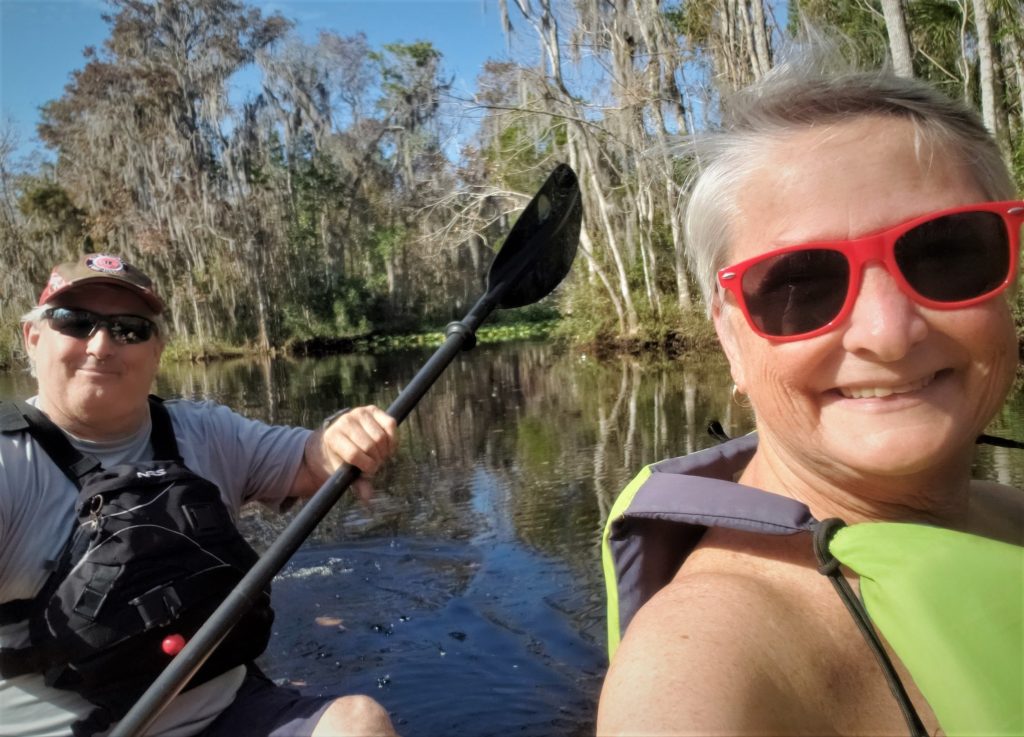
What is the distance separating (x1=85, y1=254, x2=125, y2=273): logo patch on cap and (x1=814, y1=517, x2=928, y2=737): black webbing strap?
6.50 feet

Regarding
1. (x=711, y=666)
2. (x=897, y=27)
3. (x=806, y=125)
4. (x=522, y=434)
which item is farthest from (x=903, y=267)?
(x=897, y=27)

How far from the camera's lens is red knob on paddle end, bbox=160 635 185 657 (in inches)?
73.1

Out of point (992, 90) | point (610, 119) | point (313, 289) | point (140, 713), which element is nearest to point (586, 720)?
point (140, 713)

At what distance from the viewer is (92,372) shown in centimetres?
216

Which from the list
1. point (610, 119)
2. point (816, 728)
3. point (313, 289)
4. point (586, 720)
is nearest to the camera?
point (816, 728)

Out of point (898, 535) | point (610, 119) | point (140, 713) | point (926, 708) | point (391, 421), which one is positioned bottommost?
point (140, 713)

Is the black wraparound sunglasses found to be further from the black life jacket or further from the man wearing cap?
the black life jacket

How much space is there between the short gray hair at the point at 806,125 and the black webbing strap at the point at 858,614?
1.39 feet

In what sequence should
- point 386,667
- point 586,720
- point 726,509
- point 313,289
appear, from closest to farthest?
point 726,509 < point 586,720 < point 386,667 < point 313,289

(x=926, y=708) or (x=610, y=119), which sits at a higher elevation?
(x=610, y=119)

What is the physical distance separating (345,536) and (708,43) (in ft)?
41.5

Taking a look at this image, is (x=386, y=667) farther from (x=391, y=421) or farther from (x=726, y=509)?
(x=726, y=509)

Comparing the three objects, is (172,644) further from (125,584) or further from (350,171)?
(350,171)

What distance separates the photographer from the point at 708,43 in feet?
47.5
